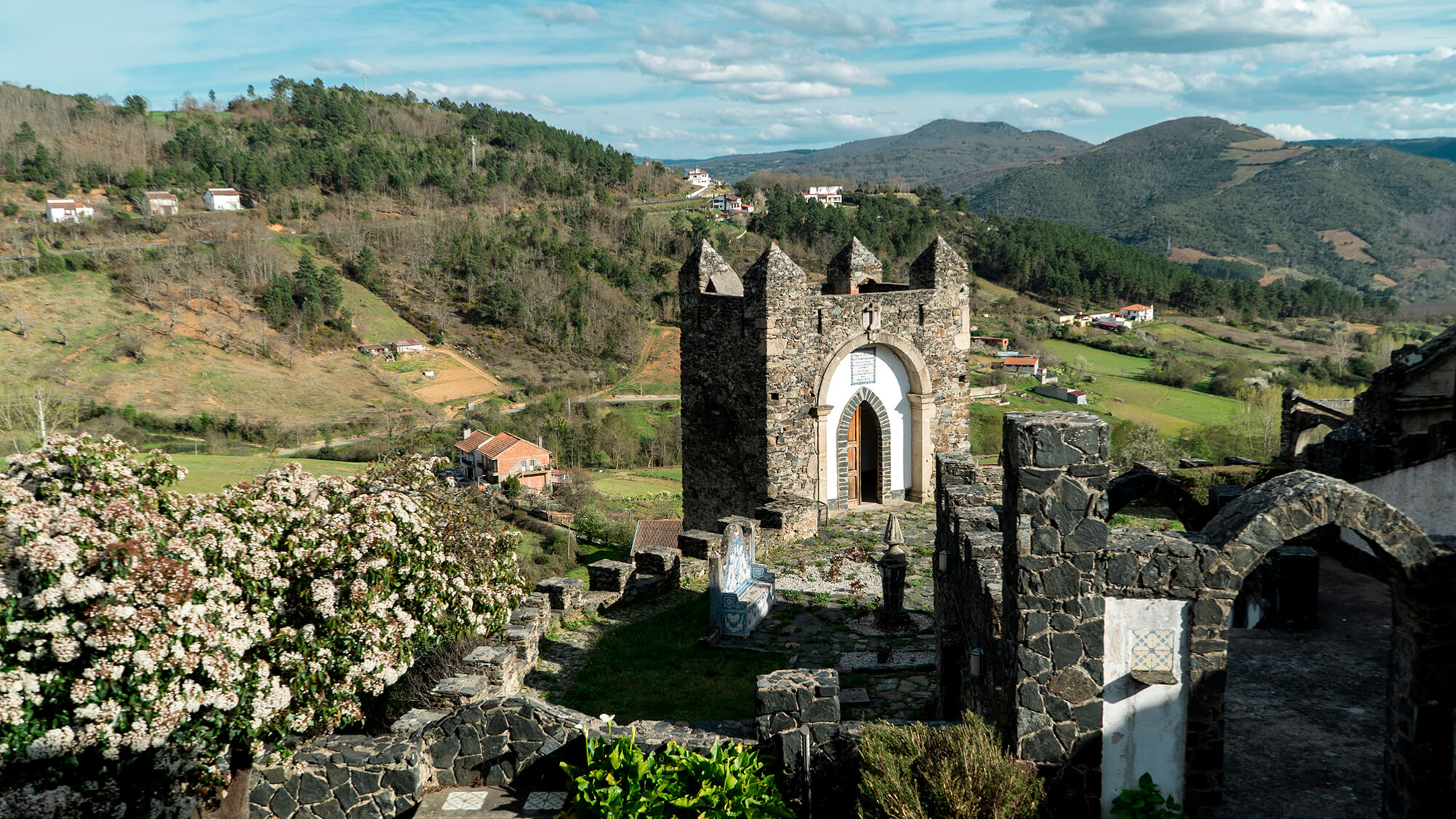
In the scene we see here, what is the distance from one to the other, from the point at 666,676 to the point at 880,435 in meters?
8.97

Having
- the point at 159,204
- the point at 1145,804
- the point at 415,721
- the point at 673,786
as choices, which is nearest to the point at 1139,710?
the point at 1145,804

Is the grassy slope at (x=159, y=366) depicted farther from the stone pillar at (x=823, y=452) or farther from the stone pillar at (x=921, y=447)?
the stone pillar at (x=921, y=447)

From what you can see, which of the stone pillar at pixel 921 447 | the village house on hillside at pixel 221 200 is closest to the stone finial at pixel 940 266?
the stone pillar at pixel 921 447

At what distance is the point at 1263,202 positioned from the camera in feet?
452

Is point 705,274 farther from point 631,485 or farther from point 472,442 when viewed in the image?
point 472,442

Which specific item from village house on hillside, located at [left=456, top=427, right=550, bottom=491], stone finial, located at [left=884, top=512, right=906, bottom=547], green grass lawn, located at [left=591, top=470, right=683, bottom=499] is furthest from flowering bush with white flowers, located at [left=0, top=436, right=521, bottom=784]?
village house on hillside, located at [left=456, top=427, right=550, bottom=491]

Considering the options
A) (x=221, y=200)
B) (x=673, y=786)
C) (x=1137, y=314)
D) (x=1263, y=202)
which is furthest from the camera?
(x=1263, y=202)

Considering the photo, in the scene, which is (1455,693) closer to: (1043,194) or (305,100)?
(305,100)

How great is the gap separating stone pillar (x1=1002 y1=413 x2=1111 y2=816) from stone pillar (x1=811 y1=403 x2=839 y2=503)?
38.4 feet

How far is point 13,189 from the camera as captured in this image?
9575cm

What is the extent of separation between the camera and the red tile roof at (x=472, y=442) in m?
56.1

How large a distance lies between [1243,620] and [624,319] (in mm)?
81301

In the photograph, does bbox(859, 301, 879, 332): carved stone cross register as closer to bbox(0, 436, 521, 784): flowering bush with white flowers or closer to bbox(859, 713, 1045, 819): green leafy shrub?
bbox(0, 436, 521, 784): flowering bush with white flowers

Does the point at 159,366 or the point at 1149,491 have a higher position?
the point at 1149,491
